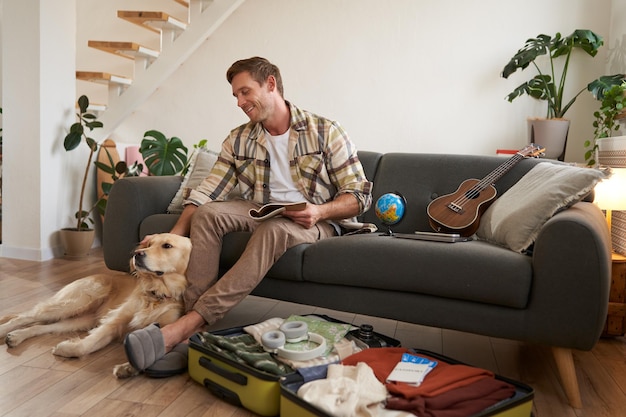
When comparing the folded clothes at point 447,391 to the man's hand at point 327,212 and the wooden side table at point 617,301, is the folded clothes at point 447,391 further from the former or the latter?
the wooden side table at point 617,301

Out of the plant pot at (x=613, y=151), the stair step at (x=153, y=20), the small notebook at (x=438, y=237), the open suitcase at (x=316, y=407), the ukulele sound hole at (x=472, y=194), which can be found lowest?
the open suitcase at (x=316, y=407)

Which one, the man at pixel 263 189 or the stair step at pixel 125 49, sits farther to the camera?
the stair step at pixel 125 49

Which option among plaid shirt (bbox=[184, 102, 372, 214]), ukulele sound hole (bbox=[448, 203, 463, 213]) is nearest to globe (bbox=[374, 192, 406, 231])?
plaid shirt (bbox=[184, 102, 372, 214])

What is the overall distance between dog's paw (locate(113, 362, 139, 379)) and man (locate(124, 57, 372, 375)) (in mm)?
251

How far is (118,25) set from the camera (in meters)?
5.15

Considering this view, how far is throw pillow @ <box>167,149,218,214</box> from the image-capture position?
114 inches

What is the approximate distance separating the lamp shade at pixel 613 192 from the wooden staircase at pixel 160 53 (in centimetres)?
316

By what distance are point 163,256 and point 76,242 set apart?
190cm

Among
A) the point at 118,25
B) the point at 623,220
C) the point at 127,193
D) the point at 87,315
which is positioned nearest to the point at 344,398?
the point at 87,315

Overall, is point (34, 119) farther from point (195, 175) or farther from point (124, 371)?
point (124, 371)

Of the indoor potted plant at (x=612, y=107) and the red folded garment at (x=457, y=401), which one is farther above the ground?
the indoor potted plant at (x=612, y=107)

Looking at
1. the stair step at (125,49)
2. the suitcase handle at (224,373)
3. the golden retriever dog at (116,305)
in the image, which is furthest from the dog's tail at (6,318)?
the stair step at (125,49)

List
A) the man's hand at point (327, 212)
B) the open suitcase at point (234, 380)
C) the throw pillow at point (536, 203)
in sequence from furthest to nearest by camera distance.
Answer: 1. the man's hand at point (327, 212)
2. the throw pillow at point (536, 203)
3. the open suitcase at point (234, 380)

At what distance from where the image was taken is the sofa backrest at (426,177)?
2.65 meters
